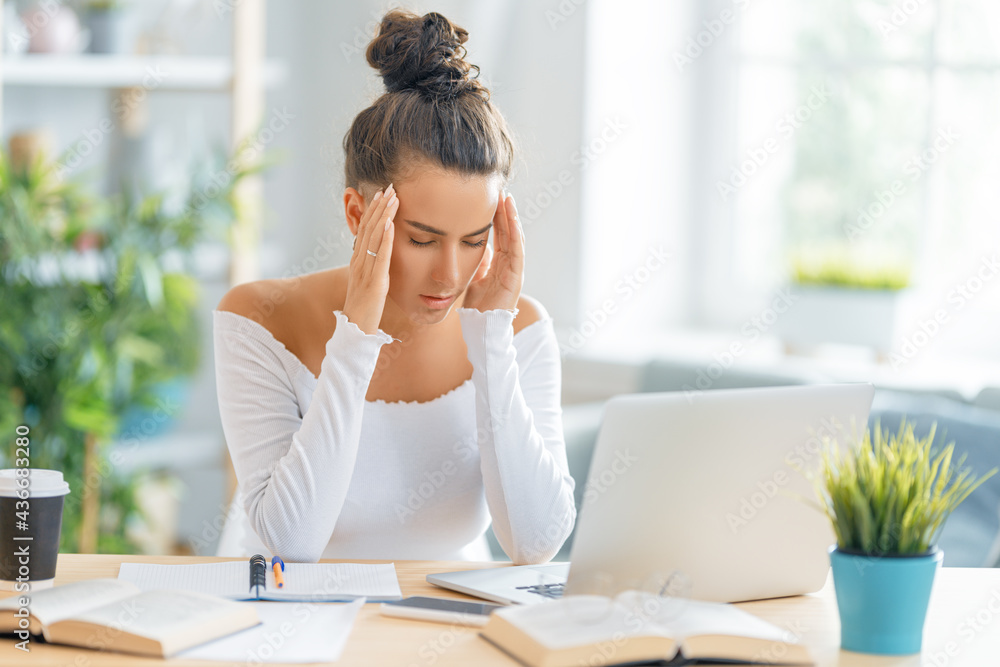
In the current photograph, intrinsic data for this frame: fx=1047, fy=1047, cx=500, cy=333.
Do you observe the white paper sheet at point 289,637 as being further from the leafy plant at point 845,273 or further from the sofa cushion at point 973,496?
the leafy plant at point 845,273

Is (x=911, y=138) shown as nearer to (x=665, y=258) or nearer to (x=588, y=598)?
(x=665, y=258)

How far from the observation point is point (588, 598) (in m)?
0.99

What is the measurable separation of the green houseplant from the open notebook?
1379mm

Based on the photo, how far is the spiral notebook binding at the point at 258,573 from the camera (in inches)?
44.6

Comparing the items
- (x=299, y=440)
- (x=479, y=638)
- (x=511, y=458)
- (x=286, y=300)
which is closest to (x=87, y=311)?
(x=286, y=300)

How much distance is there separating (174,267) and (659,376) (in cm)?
130

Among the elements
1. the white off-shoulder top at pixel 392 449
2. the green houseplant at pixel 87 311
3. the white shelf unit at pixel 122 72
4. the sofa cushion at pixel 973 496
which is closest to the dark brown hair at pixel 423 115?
the white off-shoulder top at pixel 392 449

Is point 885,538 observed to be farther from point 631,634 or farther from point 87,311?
point 87,311

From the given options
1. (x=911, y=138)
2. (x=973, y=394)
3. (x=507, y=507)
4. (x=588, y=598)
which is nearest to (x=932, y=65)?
(x=911, y=138)

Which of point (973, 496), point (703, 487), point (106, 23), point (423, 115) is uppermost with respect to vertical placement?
point (106, 23)

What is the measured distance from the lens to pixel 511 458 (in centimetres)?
146

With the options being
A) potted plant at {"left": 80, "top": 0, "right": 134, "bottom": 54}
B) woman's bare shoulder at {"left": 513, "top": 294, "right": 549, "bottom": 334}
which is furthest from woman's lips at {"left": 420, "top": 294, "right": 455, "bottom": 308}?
potted plant at {"left": 80, "top": 0, "right": 134, "bottom": 54}

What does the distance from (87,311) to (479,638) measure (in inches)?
70.8

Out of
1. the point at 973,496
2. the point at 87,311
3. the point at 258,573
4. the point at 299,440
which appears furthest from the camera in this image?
the point at 87,311
